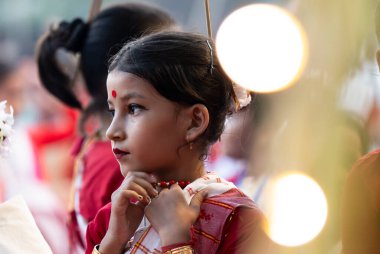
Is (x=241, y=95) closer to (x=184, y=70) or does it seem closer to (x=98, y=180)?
(x=184, y=70)

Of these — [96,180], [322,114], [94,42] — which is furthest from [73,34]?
[322,114]

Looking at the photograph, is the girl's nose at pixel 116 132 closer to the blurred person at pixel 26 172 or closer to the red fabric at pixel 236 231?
the red fabric at pixel 236 231

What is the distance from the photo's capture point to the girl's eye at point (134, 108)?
1.14m

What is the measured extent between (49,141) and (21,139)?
112mm

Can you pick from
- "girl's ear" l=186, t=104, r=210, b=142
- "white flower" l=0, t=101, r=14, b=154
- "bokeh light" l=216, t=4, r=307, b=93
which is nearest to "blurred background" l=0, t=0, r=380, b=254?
"bokeh light" l=216, t=4, r=307, b=93

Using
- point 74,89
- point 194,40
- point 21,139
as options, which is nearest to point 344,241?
point 194,40

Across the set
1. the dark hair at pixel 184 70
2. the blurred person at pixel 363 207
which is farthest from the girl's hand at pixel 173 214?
the blurred person at pixel 363 207

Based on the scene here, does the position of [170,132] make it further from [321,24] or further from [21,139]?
[21,139]

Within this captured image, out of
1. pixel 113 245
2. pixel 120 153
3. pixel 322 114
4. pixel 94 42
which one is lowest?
pixel 113 245

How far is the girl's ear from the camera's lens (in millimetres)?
1158

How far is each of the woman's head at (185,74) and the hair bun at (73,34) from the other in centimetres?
72

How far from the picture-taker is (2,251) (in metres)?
1.15

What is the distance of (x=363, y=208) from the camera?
1174mm

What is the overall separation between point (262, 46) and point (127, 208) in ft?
1.08
